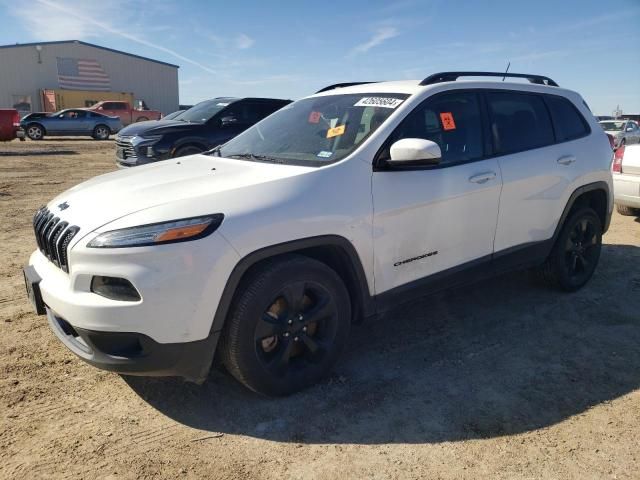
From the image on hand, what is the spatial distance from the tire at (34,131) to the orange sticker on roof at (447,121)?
23312 millimetres

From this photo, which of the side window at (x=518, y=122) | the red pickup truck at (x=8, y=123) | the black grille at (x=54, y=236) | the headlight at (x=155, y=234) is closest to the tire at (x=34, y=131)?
the red pickup truck at (x=8, y=123)

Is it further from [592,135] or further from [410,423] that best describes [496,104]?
[410,423]

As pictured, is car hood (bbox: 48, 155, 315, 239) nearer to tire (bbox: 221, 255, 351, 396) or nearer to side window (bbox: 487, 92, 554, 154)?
tire (bbox: 221, 255, 351, 396)

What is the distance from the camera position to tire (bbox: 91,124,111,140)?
24.0 m

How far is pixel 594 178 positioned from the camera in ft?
14.7

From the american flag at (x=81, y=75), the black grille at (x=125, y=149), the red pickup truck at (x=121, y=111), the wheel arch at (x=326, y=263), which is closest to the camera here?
the wheel arch at (x=326, y=263)

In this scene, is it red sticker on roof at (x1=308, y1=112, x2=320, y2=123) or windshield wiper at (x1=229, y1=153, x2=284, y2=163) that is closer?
windshield wiper at (x1=229, y1=153, x2=284, y2=163)

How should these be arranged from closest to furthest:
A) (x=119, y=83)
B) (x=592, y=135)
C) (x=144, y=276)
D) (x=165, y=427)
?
(x=144, y=276) < (x=165, y=427) < (x=592, y=135) < (x=119, y=83)

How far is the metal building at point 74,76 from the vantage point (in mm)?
38594

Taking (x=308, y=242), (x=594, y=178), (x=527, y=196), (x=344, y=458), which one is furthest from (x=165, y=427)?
(x=594, y=178)

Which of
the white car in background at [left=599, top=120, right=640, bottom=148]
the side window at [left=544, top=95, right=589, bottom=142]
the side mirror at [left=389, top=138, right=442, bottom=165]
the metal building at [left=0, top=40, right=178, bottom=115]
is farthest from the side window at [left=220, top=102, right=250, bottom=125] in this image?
the metal building at [left=0, top=40, right=178, bottom=115]

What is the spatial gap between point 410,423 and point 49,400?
6.65ft

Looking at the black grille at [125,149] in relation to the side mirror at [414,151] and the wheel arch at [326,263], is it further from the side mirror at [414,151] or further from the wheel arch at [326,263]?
the side mirror at [414,151]

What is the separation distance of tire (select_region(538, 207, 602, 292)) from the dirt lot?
453mm
